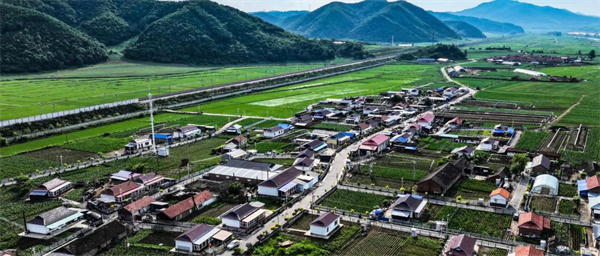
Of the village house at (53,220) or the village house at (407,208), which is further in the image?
the village house at (407,208)

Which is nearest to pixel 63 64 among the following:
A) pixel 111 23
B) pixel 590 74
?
pixel 111 23

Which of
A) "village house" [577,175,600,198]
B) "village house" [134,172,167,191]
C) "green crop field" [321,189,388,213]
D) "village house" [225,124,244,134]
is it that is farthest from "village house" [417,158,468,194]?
"village house" [225,124,244,134]

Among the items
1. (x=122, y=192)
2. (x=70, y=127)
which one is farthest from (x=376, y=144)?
(x=70, y=127)

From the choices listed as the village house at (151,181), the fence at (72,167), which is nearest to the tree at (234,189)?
the village house at (151,181)

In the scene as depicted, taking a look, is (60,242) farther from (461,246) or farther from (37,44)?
(37,44)

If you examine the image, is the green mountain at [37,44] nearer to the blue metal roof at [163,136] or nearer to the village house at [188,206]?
the blue metal roof at [163,136]

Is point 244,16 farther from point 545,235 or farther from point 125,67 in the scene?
point 545,235
